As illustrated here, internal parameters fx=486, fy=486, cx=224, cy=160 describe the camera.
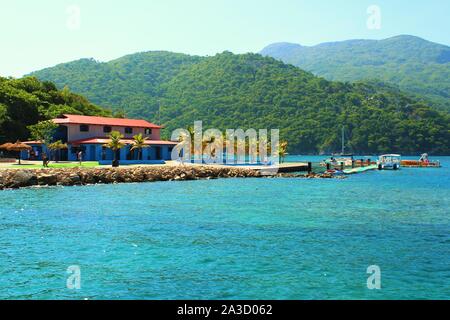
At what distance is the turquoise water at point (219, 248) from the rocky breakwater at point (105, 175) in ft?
29.7

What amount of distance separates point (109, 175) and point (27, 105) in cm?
4337

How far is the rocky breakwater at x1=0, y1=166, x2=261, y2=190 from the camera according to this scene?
1900 inches

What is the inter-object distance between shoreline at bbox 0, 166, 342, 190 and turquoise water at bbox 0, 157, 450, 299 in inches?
359

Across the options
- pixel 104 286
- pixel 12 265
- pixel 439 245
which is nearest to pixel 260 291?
pixel 104 286

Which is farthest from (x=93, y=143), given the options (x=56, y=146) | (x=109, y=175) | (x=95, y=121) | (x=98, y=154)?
(x=109, y=175)

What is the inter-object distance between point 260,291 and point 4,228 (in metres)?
16.6

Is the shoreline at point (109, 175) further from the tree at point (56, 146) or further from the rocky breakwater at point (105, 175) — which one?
the tree at point (56, 146)

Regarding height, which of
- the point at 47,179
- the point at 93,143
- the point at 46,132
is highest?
the point at 46,132

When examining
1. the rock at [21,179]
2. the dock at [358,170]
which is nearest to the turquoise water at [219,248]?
the rock at [21,179]

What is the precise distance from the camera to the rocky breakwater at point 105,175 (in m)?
48.2

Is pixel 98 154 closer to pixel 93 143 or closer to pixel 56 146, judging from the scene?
pixel 93 143

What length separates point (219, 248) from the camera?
21.4m

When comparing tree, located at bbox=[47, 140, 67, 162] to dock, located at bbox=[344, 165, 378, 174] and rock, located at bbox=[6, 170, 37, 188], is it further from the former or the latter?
dock, located at bbox=[344, 165, 378, 174]
